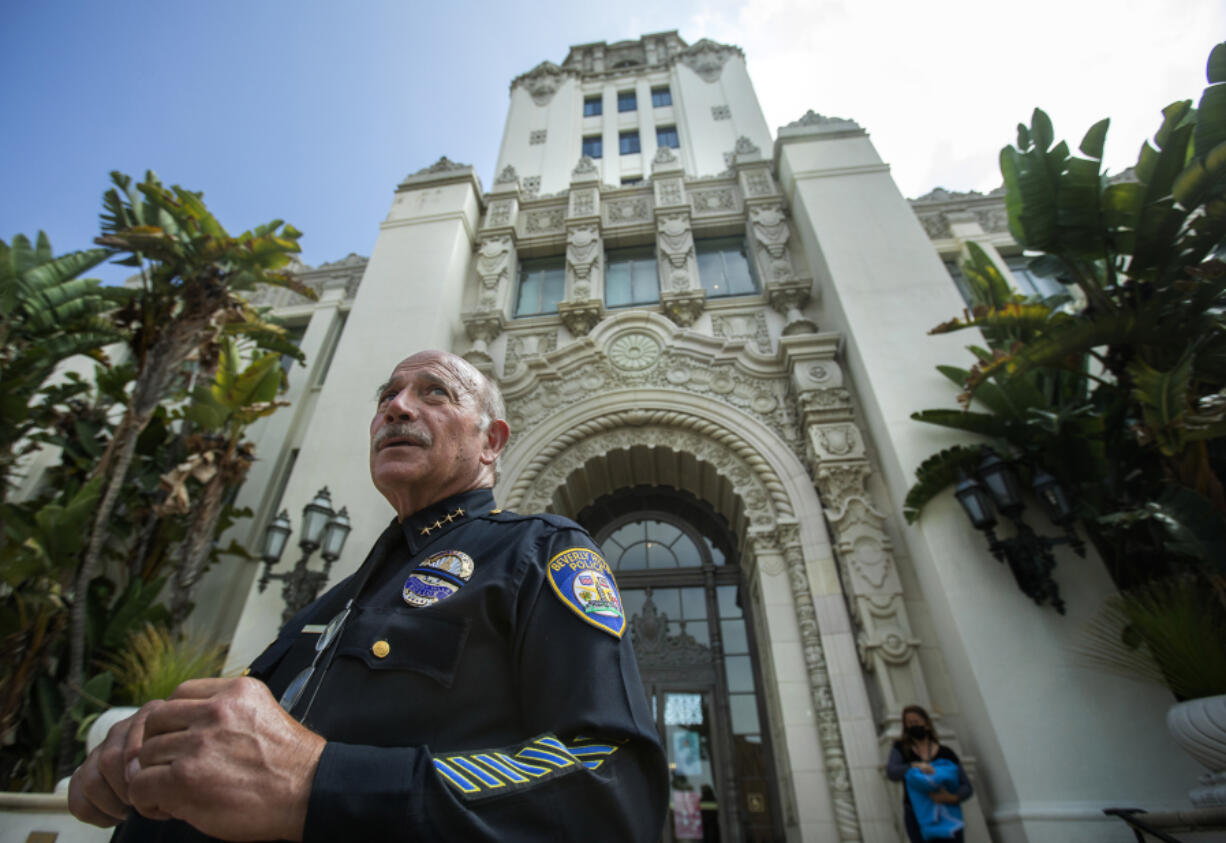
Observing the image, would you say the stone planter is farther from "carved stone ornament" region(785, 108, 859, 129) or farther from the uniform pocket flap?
"carved stone ornament" region(785, 108, 859, 129)

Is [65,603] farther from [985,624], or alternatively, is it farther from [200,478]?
[985,624]

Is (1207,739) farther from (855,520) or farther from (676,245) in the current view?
(676,245)

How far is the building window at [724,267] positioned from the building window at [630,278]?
780 mm

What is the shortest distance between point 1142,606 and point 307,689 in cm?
511

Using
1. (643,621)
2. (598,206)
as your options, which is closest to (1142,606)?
(643,621)

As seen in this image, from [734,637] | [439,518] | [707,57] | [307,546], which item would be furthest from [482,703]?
[707,57]

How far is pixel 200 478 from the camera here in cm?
614

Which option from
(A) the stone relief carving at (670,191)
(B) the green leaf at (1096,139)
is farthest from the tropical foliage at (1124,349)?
(A) the stone relief carving at (670,191)

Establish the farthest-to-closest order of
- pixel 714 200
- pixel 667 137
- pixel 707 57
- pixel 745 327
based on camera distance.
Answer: pixel 707 57
pixel 667 137
pixel 714 200
pixel 745 327

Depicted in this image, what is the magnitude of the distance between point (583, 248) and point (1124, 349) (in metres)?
6.83

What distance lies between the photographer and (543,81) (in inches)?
583

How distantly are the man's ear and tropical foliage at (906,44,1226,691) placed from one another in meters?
4.37

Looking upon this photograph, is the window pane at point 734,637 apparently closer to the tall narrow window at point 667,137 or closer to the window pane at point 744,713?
the window pane at point 744,713

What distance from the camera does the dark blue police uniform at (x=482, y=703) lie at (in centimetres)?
72
